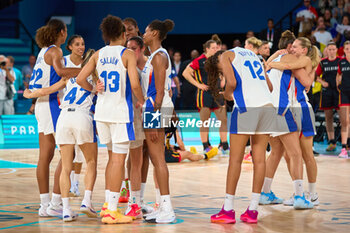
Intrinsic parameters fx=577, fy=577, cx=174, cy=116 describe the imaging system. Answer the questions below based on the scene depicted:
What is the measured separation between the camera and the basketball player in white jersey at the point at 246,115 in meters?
5.05

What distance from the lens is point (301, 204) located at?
18.7 feet

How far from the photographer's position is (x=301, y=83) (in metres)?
5.96

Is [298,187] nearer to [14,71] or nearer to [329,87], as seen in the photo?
[329,87]

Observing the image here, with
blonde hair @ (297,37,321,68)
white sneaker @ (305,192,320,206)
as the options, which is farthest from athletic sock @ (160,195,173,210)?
blonde hair @ (297,37,321,68)

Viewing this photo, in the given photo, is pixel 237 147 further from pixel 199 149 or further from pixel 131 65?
pixel 199 149

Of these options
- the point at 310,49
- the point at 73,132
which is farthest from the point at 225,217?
the point at 310,49

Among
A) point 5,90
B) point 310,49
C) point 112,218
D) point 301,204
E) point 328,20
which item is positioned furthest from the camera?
point 328,20

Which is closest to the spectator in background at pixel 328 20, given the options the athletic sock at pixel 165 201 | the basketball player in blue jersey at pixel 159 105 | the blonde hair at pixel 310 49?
the blonde hair at pixel 310 49

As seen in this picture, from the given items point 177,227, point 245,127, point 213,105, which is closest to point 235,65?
point 245,127

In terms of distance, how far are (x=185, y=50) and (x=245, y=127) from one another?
15.7m

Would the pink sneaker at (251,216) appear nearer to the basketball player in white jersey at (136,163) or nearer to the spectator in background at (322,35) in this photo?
the basketball player in white jersey at (136,163)

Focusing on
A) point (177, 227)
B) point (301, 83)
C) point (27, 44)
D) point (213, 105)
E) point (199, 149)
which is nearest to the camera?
point (177, 227)

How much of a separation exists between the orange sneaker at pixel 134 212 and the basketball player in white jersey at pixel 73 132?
32 cm

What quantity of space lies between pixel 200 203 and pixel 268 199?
27.9 inches
